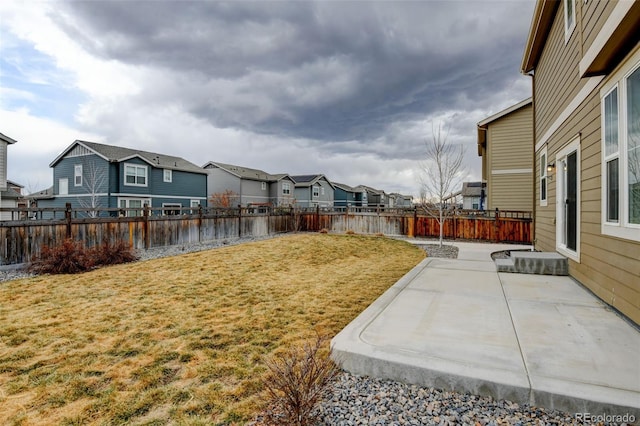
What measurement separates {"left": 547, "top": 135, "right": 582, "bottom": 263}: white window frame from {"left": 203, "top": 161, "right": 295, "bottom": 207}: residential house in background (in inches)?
861

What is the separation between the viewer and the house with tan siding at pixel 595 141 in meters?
2.98

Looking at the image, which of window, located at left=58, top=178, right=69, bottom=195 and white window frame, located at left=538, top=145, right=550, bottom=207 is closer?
white window frame, located at left=538, top=145, right=550, bottom=207

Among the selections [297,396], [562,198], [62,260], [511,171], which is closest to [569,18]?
[562,198]

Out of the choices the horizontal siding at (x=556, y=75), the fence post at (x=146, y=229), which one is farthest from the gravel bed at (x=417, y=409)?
the fence post at (x=146, y=229)

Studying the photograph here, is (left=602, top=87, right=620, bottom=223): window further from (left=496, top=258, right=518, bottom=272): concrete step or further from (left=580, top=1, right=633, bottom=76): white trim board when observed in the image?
(left=496, top=258, right=518, bottom=272): concrete step

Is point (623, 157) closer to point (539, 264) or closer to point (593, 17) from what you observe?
point (593, 17)

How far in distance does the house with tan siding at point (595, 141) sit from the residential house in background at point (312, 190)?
89.7ft

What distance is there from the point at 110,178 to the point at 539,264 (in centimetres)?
2172

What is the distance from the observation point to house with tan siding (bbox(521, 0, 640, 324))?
2979 mm

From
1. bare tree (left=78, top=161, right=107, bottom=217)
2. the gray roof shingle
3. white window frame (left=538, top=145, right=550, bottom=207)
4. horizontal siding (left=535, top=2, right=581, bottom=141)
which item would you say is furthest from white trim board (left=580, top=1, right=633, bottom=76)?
bare tree (left=78, top=161, right=107, bottom=217)

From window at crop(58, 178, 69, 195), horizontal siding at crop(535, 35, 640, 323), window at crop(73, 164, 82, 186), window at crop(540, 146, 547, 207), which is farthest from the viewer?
window at crop(58, 178, 69, 195)

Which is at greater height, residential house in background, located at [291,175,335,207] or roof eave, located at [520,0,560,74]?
roof eave, located at [520,0,560,74]

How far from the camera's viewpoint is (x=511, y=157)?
519 inches

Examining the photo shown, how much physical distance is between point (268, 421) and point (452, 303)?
2.81 m
